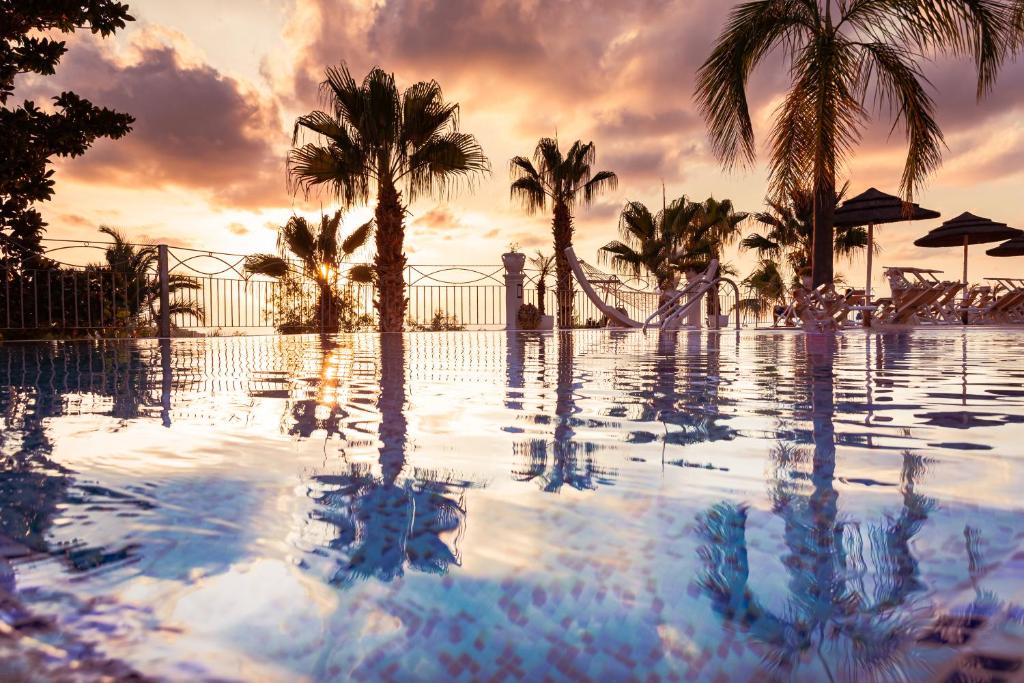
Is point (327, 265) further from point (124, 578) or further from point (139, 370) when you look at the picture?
point (124, 578)

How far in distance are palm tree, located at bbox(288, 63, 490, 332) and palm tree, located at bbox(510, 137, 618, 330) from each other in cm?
439

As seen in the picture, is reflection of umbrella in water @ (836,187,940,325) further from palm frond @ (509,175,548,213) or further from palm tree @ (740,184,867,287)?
palm frond @ (509,175,548,213)

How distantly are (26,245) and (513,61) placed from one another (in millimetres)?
9681

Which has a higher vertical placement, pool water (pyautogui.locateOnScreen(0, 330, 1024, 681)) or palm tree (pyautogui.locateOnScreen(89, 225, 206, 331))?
palm tree (pyautogui.locateOnScreen(89, 225, 206, 331))

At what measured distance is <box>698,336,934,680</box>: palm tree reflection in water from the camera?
1.97 ft

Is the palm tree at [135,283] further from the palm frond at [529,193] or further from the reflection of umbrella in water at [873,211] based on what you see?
the reflection of umbrella in water at [873,211]

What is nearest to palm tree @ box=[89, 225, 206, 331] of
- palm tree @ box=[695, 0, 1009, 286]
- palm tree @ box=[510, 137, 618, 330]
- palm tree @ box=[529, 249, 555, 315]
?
palm tree @ box=[529, 249, 555, 315]

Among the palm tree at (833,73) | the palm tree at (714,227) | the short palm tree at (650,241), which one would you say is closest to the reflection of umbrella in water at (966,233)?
the palm tree at (714,227)

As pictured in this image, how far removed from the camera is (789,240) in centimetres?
2300

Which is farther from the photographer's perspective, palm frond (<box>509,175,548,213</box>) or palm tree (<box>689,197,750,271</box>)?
palm tree (<box>689,197,750,271</box>)

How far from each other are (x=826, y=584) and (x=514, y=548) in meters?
0.36

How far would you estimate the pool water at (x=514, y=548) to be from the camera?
Answer: 0.61 m

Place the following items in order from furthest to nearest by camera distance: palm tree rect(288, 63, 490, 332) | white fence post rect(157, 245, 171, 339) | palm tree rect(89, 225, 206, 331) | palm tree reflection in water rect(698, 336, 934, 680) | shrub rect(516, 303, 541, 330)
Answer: shrub rect(516, 303, 541, 330) < palm tree rect(288, 63, 490, 332) < palm tree rect(89, 225, 206, 331) < white fence post rect(157, 245, 171, 339) < palm tree reflection in water rect(698, 336, 934, 680)

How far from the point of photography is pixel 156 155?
16.1m
